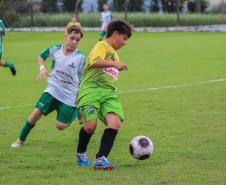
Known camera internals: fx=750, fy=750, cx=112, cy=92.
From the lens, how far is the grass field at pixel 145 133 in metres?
7.74

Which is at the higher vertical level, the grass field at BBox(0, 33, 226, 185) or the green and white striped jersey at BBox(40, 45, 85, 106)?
the green and white striped jersey at BBox(40, 45, 85, 106)

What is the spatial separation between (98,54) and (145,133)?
9.04ft

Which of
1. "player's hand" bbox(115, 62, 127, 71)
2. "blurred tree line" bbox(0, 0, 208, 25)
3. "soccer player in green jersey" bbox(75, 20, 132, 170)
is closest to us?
"player's hand" bbox(115, 62, 127, 71)

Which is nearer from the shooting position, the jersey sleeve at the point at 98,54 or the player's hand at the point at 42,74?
the jersey sleeve at the point at 98,54

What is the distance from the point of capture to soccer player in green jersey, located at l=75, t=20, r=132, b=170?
26.8 ft

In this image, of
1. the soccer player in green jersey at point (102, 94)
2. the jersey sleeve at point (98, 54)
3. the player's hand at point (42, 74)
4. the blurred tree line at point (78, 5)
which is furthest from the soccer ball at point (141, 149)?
the blurred tree line at point (78, 5)

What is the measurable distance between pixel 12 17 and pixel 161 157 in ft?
162

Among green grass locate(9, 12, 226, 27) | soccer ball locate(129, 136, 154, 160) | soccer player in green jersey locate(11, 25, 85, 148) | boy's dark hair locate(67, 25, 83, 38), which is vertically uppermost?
boy's dark hair locate(67, 25, 83, 38)

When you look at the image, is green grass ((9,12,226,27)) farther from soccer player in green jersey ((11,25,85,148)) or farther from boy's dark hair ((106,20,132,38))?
boy's dark hair ((106,20,132,38))

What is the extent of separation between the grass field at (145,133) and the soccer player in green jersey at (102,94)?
0.30 metres

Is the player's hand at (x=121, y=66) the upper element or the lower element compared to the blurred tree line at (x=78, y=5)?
upper

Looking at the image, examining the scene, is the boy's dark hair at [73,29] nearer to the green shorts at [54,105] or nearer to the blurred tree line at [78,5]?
the green shorts at [54,105]

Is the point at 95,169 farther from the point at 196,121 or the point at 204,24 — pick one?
the point at 204,24

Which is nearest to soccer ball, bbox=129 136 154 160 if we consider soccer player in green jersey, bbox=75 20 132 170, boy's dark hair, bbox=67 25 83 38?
soccer player in green jersey, bbox=75 20 132 170
